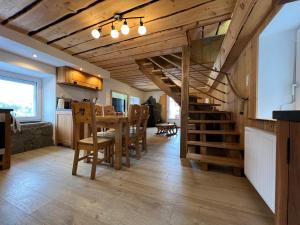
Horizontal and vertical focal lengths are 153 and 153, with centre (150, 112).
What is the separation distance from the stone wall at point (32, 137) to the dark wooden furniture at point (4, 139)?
36.8 inches

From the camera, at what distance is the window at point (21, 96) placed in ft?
10.7

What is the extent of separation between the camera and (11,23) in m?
2.23

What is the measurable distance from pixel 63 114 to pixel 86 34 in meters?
2.05

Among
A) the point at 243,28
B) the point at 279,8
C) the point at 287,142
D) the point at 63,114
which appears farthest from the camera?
the point at 63,114

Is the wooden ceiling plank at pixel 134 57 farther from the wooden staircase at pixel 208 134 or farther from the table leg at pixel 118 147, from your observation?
the table leg at pixel 118 147

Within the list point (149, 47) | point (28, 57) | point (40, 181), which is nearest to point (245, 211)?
point (40, 181)

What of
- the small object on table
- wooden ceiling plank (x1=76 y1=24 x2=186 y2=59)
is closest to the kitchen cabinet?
wooden ceiling plank (x1=76 y1=24 x2=186 y2=59)

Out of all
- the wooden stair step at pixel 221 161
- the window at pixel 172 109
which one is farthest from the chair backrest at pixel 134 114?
the window at pixel 172 109

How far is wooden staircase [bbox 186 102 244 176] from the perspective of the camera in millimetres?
2221

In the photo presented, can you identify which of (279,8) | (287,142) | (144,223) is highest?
(279,8)

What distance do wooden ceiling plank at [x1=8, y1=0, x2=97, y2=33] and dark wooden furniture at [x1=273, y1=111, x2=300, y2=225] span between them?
218cm

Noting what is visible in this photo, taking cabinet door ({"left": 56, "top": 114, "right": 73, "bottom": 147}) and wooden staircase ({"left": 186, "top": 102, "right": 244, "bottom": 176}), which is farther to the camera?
cabinet door ({"left": 56, "top": 114, "right": 73, "bottom": 147})

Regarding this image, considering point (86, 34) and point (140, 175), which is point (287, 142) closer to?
point (140, 175)

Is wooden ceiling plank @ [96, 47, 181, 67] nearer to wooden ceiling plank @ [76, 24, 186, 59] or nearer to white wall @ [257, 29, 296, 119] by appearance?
wooden ceiling plank @ [76, 24, 186, 59]
